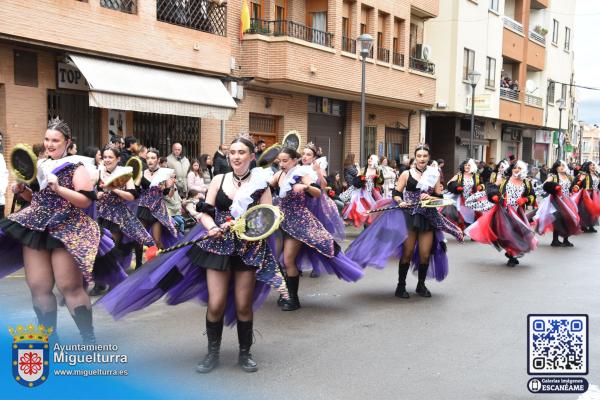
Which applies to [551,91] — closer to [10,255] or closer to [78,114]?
[78,114]

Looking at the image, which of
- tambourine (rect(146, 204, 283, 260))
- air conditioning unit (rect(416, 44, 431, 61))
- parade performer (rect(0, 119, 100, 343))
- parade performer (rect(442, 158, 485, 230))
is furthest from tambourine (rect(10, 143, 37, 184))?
air conditioning unit (rect(416, 44, 431, 61))

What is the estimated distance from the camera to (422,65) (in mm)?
27734

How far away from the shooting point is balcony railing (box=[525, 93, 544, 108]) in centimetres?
3772

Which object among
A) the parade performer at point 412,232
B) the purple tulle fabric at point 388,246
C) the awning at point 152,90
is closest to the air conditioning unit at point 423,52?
the awning at point 152,90

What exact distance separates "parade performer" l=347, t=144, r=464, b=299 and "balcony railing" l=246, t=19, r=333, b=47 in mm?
11914

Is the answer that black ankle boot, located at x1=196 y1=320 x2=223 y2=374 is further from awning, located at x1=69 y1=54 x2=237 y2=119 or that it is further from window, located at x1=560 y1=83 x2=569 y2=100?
window, located at x1=560 y1=83 x2=569 y2=100

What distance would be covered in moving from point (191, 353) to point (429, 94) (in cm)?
2265

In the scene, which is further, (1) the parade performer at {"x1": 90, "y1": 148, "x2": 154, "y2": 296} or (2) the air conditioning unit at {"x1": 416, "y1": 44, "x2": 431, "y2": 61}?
(2) the air conditioning unit at {"x1": 416, "y1": 44, "x2": 431, "y2": 61}

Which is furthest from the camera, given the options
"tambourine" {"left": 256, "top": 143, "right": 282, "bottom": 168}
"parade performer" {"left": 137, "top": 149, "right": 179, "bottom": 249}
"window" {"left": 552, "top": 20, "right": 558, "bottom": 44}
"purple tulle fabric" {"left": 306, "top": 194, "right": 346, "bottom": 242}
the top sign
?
"window" {"left": 552, "top": 20, "right": 558, "bottom": 44}

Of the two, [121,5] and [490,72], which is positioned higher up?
[490,72]

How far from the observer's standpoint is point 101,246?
619cm

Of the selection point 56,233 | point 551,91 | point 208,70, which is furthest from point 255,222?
point 551,91

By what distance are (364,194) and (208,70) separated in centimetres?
560

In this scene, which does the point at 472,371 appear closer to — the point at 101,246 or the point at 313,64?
the point at 101,246
